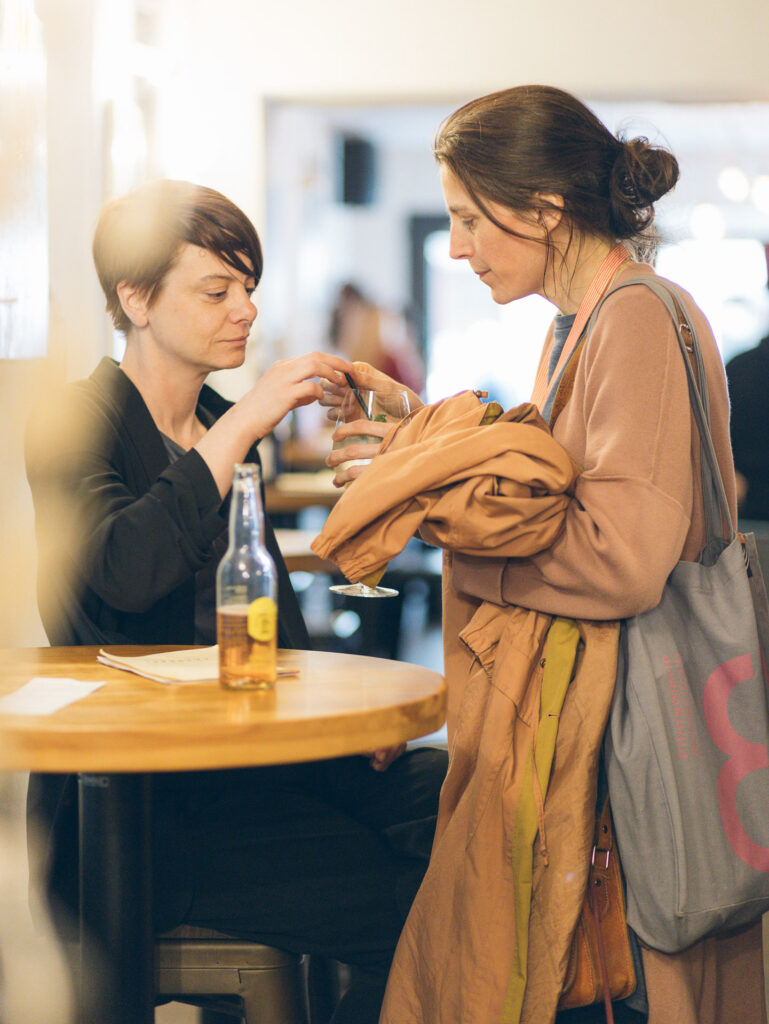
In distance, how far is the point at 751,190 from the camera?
30.7 ft

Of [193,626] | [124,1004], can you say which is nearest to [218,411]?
[193,626]

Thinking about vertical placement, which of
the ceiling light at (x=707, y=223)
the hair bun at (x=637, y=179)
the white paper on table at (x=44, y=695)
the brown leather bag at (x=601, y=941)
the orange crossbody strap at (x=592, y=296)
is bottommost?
the brown leather bag at (x=601, y=941)

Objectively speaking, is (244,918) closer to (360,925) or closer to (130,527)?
(360,925)

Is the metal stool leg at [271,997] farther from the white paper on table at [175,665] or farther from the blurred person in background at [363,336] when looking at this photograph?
the blurred person in background at [363,336]

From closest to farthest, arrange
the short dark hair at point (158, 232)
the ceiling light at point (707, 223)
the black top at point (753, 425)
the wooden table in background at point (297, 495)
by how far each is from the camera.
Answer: the short dark hair at point (158, 232), the black top at point (753, 425), the wooden table in background at point (297, 495), the ceiling light at point (707, 223)

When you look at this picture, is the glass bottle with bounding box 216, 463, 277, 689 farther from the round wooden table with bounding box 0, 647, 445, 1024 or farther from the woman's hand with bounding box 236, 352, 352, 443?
the woman's hand with bounding box 236, 352, 352, 443

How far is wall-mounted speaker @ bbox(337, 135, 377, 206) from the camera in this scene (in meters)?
8.74

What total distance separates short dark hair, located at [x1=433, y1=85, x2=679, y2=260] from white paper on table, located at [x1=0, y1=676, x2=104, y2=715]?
0.80 metres

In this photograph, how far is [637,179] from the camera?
1.37 m

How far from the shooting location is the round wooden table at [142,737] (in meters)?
0.93

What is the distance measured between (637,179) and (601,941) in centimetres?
94

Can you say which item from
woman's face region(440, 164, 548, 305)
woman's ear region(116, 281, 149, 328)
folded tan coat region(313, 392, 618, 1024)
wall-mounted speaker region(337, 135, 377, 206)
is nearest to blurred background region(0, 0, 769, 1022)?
wall-mounted speaker region(337, 135, 377, 206)

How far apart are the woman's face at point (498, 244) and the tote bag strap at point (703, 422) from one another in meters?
0.17

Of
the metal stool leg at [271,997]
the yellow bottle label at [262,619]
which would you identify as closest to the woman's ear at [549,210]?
the yellow bottle label at [262,619]
